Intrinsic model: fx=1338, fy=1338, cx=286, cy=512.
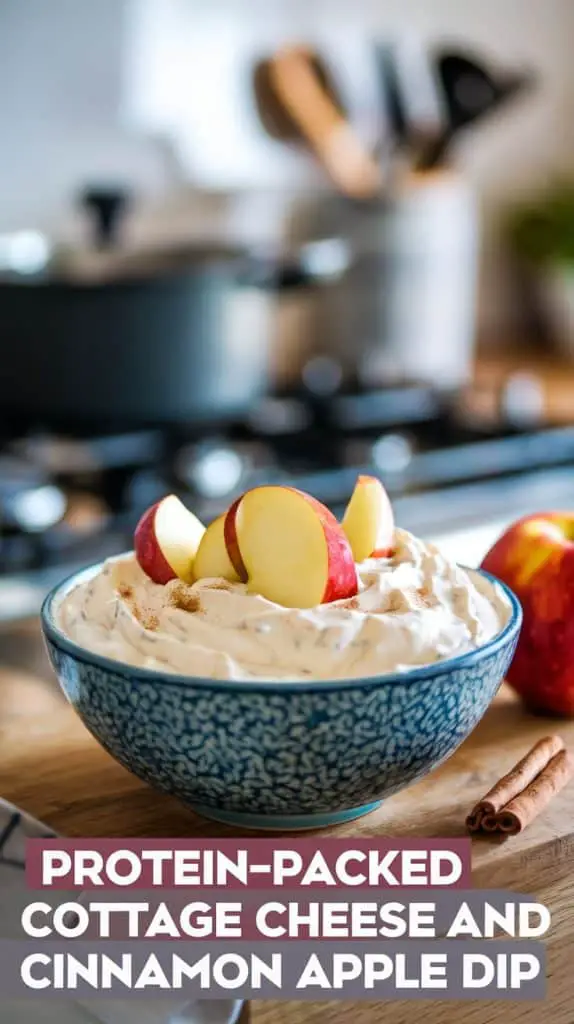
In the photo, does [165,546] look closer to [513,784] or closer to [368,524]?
[368,524]

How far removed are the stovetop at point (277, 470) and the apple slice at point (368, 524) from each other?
734 mm

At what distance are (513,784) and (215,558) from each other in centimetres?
23

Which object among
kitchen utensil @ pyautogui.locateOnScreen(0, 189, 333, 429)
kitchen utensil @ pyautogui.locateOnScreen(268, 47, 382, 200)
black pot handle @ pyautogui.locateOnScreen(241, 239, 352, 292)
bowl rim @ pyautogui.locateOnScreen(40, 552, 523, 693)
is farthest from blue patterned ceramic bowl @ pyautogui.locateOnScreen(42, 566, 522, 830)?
kitchen utensil @ pyautogui.locateOnScreen(268, 47, 382, 200)

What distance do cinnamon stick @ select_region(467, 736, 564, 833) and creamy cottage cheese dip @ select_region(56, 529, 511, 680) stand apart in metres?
0.10

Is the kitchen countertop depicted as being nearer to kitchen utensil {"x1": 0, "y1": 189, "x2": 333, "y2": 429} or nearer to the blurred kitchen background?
the blurred kitchen background

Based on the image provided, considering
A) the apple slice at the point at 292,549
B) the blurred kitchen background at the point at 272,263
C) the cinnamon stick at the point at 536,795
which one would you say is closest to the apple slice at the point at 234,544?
the apple slice at the point at 292,549

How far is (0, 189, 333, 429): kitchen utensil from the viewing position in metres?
1.79

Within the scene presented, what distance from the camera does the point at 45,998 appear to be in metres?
0.74

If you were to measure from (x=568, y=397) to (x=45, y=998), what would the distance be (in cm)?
170

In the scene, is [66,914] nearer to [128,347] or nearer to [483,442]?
[128,347]

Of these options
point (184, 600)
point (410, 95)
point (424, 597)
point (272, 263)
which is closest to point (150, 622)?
point (184, 600)

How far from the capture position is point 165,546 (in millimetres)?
804

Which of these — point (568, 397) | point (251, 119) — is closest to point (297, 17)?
point (251, 119)

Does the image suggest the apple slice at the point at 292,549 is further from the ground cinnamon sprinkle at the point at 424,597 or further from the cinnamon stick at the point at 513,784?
the cinnamon stick at the point at 513,784
